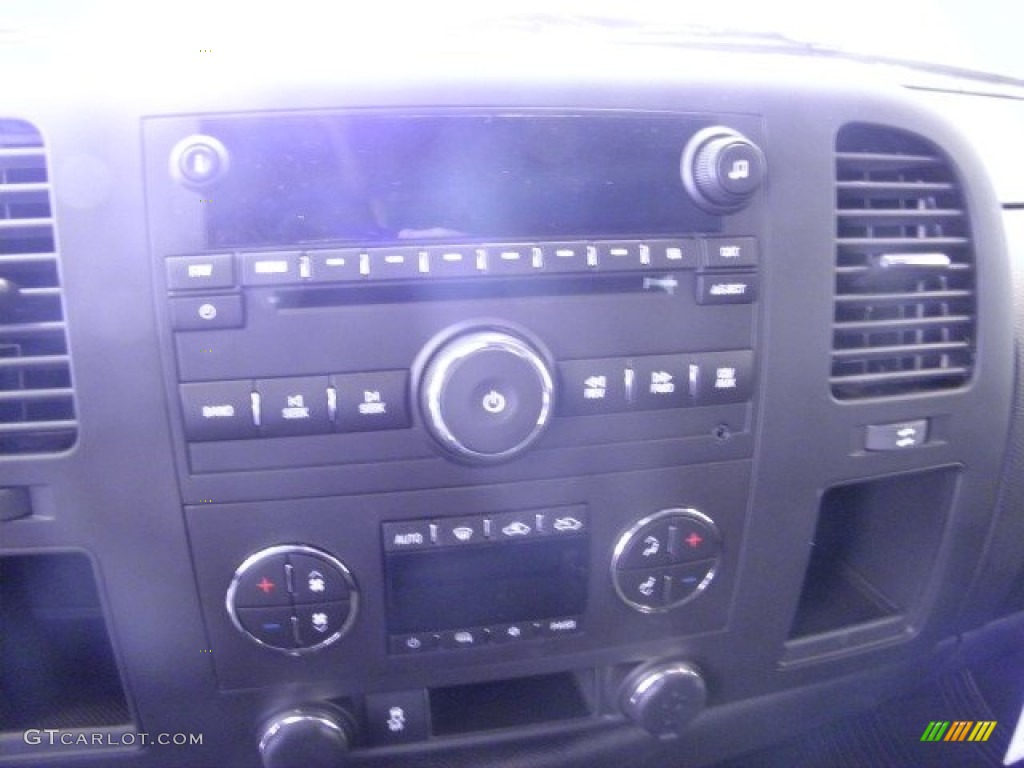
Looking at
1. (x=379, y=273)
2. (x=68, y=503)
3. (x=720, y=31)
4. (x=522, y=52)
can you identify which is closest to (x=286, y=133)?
(x=379, y=273)

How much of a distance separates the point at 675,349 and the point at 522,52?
0.37 m

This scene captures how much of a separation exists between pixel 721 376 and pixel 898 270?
0.29 meters

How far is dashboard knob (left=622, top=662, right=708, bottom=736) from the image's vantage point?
1.11 m

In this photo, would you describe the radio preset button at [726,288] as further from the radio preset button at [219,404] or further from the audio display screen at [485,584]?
the radio preset button at [219,404]

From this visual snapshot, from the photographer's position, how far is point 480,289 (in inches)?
35.3

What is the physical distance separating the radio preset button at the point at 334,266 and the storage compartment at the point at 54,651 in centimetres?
50

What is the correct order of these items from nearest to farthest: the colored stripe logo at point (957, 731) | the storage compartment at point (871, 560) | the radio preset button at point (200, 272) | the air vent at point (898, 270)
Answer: the radio preset button at point (200, 272)
the air vent at point (898, 270)
the storage compartment at point (871, 560)
the colored stripe logo at point (957, 731)

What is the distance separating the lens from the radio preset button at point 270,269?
2.80 ft

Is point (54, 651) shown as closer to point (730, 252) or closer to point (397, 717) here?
point (397, 717)

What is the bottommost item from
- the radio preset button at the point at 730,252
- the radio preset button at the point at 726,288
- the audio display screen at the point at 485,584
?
the audio display screen at the point at 485,584

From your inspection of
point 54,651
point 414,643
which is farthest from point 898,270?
point 54,651

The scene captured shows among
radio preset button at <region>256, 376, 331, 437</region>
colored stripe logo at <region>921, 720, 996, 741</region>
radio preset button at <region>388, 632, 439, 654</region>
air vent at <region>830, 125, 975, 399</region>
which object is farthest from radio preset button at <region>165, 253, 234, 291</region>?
colored stripe logo at <region>921, 720, 996, 741</region>

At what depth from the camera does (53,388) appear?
0.90 meters

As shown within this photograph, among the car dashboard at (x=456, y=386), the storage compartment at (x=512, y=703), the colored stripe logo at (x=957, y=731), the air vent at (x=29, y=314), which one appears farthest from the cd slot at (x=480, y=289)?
the colored stripe logo at (x=957, y=731)
